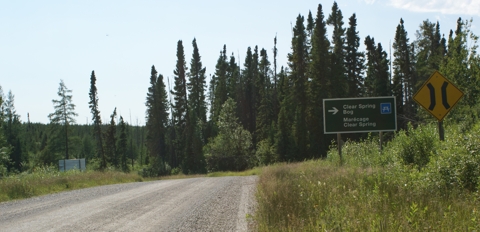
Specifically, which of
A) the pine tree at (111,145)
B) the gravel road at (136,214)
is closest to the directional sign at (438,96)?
the gravel road at (136,214)

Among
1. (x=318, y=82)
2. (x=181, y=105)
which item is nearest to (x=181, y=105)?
(x=181, y=105)

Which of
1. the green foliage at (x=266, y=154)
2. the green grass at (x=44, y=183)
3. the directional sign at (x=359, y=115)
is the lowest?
the green foliage at (x=266, y=154)

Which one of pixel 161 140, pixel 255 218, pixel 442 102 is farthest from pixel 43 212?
pixel 161 140

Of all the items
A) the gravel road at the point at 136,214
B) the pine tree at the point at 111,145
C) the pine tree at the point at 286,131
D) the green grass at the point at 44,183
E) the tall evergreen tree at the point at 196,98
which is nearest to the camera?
the gravel road at the point at 136,214

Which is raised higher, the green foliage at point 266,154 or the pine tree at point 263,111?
the pine tree at point 263,111

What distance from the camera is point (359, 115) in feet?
64.5

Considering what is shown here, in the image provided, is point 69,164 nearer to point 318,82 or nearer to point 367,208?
point 318,82

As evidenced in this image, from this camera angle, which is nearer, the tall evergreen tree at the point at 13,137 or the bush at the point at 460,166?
the bush at the point at 460,166

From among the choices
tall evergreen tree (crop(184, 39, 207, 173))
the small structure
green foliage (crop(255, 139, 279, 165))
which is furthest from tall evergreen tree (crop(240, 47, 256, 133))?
the small structure

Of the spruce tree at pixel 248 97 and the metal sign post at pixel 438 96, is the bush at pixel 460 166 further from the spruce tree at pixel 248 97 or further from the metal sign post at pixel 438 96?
the spruce tree at pixel 248 97

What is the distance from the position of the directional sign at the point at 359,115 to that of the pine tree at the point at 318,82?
3738cm

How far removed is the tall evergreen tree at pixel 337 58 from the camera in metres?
57.4

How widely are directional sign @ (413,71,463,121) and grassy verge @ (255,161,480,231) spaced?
2368 mm

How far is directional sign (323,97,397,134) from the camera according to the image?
1952 centimetres
